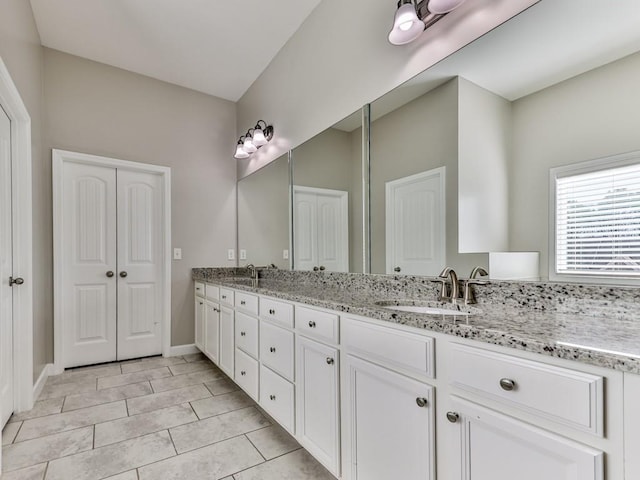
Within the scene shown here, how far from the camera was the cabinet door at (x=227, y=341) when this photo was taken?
245 cm

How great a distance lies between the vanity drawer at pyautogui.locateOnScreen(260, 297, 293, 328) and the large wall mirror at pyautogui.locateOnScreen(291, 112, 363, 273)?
527 millimetres

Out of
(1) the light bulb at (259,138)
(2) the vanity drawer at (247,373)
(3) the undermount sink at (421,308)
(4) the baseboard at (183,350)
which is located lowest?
(4) the baseboard at (183,350)

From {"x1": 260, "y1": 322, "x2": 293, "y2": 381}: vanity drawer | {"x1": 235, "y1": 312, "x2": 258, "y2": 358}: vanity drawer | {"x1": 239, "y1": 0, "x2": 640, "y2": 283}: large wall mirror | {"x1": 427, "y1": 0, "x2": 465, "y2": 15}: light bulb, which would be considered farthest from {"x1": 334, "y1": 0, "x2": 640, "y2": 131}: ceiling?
{"x1": 235, "y1": 312, "x2": 258, "y2": 358}: vanity drawer

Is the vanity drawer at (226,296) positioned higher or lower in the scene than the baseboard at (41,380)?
higher

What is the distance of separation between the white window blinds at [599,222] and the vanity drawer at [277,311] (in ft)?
3.86

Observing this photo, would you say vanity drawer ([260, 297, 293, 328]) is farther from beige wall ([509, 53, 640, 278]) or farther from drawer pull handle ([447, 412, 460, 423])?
beige wall ([509, 53, 640, 278])

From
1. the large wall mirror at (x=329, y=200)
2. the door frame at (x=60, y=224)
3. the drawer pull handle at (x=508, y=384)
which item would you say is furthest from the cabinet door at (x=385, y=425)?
the door frame at (x=60, y=224)

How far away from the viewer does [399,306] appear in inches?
61.1

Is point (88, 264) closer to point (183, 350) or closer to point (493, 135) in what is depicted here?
point (183, 350)

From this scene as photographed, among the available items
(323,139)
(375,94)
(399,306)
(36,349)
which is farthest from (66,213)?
(399,306)

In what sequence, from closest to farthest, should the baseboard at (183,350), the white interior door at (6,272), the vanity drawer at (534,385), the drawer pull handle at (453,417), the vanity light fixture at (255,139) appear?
1. the vanity drawer at (534,385)
2. the drawer pull handle at (453,417)
3. the white interior door at (6,272)
4. the vanity light fixture at (255,139)
5. the baseboard at (183,350)

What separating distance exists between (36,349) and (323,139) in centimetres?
263

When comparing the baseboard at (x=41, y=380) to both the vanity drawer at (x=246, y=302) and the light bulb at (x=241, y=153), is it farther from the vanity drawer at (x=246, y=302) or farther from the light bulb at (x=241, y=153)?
the light bulb at (x=241, y=153)

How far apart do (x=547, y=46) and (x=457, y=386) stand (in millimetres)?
1193
